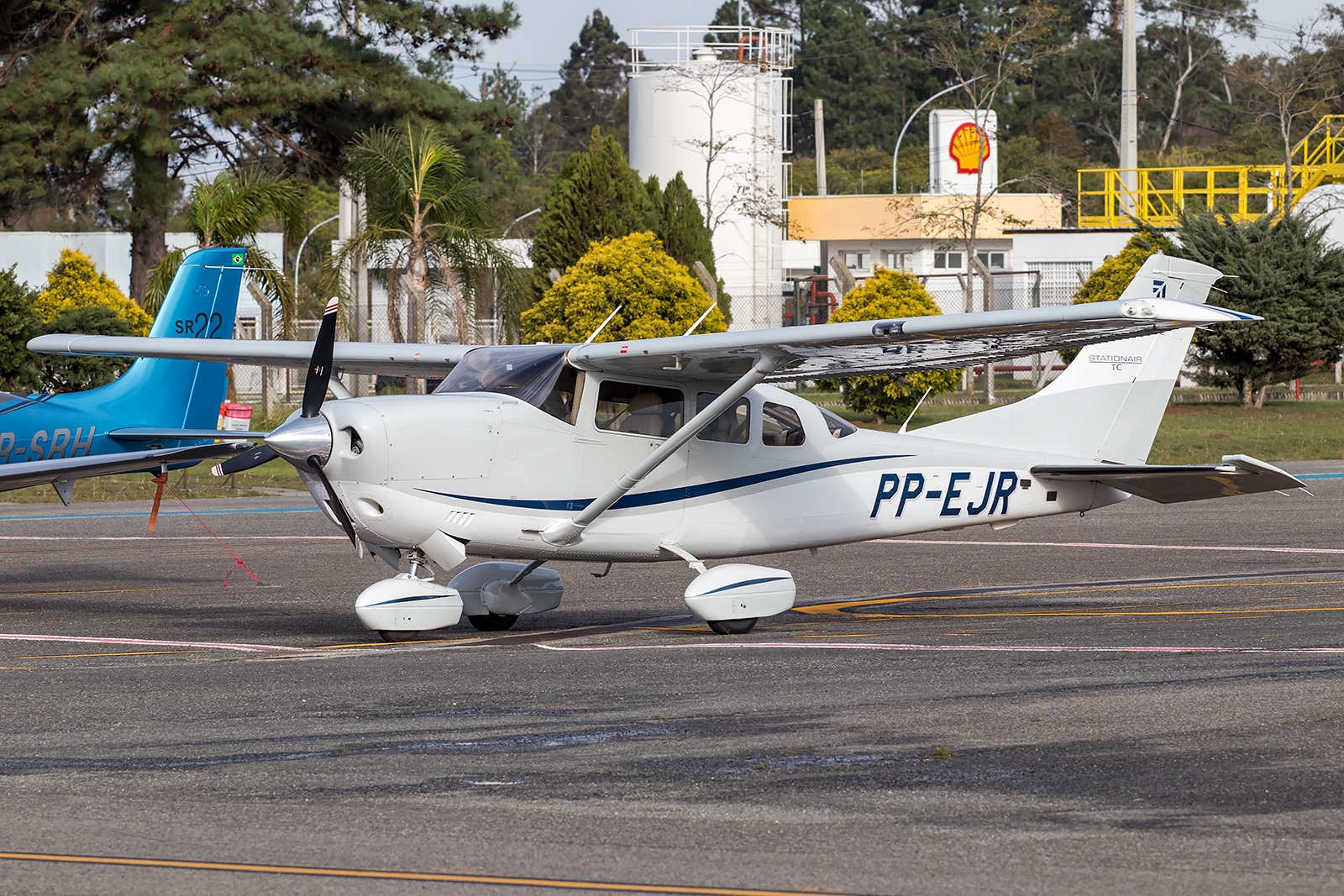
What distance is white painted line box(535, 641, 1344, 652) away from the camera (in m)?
10.2

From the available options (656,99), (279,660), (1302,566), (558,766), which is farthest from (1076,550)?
(656,99)

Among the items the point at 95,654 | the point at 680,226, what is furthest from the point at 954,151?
the point at 95,654

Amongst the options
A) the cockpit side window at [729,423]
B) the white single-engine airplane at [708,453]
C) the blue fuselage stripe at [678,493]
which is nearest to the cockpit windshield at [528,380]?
the white single-engine airplane at [708,453]

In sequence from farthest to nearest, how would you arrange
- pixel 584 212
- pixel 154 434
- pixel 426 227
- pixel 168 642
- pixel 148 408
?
pixel 584 212 < pixel 426 227 < pixel 148 408 < pixel 154 434 < pixel 168 642

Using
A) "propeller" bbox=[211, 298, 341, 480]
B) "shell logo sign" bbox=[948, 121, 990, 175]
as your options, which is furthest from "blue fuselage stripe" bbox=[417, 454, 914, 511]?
"shell logo sign" bbox=[948, 121, 990, 175]

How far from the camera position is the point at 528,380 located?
11.5 meters

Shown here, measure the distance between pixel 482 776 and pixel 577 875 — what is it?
5.34 feet

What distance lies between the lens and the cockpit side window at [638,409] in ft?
38.4

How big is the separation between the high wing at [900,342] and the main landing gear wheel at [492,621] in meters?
2.14

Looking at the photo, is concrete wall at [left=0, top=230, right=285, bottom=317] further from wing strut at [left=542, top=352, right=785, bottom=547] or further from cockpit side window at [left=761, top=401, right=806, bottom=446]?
wing strut at [left=542, top=352, right=785, bottom=547]

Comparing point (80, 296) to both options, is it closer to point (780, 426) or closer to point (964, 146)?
point (780, 426)

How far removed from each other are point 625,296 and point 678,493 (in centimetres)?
1934

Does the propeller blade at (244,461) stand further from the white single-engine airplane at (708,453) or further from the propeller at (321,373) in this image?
the propeller at (321,373)

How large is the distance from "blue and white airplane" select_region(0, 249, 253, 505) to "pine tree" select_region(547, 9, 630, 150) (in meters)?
103
